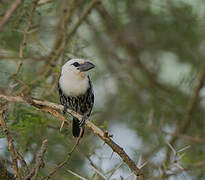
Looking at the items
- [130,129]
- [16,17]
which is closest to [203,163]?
[130,129]

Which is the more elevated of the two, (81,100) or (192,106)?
(81,100)

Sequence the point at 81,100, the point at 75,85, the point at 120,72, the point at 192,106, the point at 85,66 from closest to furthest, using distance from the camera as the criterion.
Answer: the point at 85,66, the point at 75,85, the point at 81,100, the point at 192,106, the point at 120,72

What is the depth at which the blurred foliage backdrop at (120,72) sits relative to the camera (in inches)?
164

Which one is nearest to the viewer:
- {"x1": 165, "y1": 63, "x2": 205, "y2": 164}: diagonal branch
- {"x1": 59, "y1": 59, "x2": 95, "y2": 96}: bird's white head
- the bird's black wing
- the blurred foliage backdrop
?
the blurred foliage backdrop

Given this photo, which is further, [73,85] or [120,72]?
[120,72]

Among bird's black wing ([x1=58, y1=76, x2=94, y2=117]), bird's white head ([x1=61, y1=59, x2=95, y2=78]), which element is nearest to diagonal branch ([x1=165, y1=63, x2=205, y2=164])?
bird's black wing ([x1=58, y1=76, x2=94, y2=117])

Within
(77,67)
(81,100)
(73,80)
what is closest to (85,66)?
(77,67)

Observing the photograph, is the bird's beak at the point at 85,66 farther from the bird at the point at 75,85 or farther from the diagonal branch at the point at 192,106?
the diagonal branch at the point at 192,106

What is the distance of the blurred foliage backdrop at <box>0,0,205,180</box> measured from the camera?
4.18 meters

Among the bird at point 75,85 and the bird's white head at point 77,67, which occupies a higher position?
the bird's white head at point 77,67

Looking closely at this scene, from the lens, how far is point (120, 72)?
6.11 metres

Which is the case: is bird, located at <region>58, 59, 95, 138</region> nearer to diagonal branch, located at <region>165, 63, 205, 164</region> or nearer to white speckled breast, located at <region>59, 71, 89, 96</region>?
white speckled breast, located at <region>59, 71, 89, 96</region>

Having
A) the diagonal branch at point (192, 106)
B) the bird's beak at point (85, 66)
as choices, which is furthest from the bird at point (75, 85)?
the diagonal branch at point (192, 106)

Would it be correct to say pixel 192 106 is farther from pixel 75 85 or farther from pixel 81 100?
pixel 75 85
